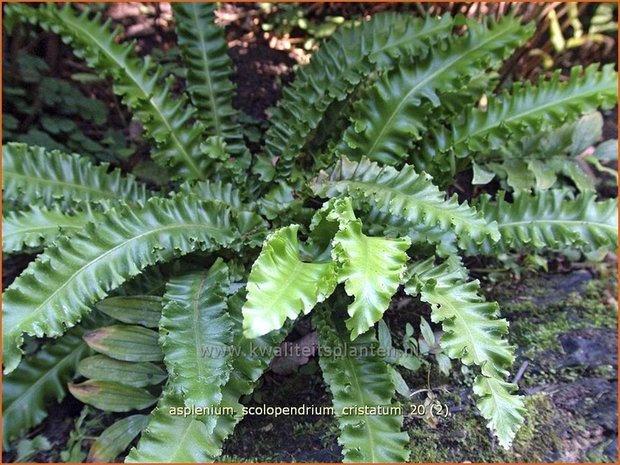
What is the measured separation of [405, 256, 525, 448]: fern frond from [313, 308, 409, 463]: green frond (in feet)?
1.01

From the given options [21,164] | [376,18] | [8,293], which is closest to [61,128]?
[21,164]

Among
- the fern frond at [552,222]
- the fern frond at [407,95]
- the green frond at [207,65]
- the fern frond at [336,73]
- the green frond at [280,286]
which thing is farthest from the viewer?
the green frond at [207,65]

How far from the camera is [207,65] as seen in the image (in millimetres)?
2836

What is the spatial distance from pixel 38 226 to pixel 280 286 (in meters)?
1.27

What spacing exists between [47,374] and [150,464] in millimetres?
937

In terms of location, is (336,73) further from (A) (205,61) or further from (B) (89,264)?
(B) (89,264)

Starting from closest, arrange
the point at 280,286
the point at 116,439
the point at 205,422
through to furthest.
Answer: the point at 280,286, the point at 205,422, the point at 116,439

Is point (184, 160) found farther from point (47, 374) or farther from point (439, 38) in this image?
point (439, 38)

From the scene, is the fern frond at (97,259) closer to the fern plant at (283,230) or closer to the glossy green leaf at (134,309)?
the fern plant at (283,230)

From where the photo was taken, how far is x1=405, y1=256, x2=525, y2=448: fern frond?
5.65ft

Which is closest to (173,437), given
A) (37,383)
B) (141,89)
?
(37,383)

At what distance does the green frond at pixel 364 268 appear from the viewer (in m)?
1.66

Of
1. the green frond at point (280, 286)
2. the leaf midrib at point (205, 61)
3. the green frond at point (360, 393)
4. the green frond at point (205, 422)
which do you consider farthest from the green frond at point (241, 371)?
the leaf midrib at point (205, 61)

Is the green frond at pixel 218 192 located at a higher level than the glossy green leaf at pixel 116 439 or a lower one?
higher
